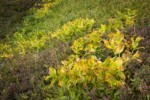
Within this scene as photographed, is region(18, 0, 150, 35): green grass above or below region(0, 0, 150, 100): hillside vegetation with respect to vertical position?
above

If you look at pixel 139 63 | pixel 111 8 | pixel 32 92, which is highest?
pixel 111 8

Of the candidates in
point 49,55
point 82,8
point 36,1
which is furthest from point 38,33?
point 36,1

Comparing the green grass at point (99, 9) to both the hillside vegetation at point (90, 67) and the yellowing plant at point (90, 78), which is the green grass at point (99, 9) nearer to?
the hillside vegetation at point (90, 67)

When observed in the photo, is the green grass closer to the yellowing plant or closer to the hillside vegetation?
the hillside vegetation

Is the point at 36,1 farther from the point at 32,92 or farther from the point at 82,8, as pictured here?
the point at 32,92

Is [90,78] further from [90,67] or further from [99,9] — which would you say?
[99,9]

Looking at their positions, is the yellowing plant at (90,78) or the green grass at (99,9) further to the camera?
the green grass at (99,9)

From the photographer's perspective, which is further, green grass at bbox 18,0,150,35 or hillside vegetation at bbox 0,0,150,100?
green grass at bbox 18,0,150,35

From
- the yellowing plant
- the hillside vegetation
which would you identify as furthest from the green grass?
the yellowing plant

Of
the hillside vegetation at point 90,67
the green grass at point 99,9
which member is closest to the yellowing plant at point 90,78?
the hillside vegetation at point 90,67

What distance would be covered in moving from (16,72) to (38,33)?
5444 mm

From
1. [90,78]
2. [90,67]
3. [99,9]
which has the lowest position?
[90,78]

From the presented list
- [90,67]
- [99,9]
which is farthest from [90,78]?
[99,9]

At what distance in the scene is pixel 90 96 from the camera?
13.1 ft
